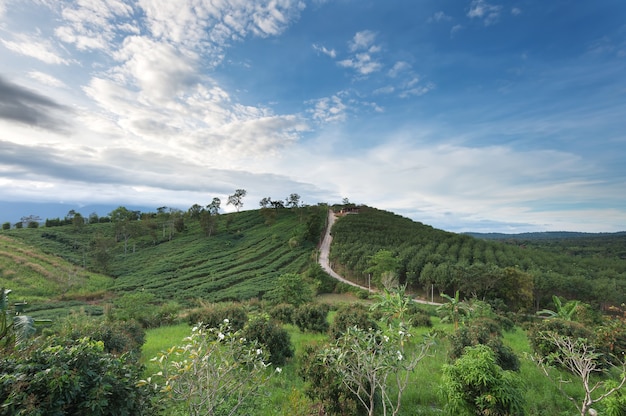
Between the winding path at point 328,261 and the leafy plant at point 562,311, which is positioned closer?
the leafy plant at point 562,311

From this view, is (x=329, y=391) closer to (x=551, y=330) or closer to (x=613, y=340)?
(x=551, y=330)

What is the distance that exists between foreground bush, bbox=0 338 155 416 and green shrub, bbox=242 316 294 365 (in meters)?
7.05

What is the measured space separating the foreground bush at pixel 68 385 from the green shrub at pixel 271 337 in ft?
23.1

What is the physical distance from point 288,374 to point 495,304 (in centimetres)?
3085

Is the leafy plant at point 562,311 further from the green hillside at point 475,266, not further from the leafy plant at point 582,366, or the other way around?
the leafy plant at point 582,366

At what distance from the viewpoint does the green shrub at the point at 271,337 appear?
37.2 feet

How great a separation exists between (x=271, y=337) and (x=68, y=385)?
8295 mm

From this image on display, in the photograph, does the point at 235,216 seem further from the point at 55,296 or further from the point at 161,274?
the point at 55,296

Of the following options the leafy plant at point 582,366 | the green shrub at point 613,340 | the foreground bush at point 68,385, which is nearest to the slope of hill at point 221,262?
the green shrub at point 613,340

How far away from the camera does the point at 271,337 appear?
11383 mm

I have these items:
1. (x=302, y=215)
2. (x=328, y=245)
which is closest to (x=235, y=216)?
(x=302, y=215)

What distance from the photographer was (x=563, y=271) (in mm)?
42500

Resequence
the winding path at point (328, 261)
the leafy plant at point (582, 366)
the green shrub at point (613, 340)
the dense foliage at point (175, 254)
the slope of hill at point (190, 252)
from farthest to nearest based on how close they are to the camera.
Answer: the slope of hill at point (190, 252)
the winding path at point (328, 261)
the dense foliage at point (175, 254)
the green shrub at point (613, 340)
the leafy plant at point (582, 366)

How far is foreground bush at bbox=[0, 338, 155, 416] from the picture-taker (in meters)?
3.55
